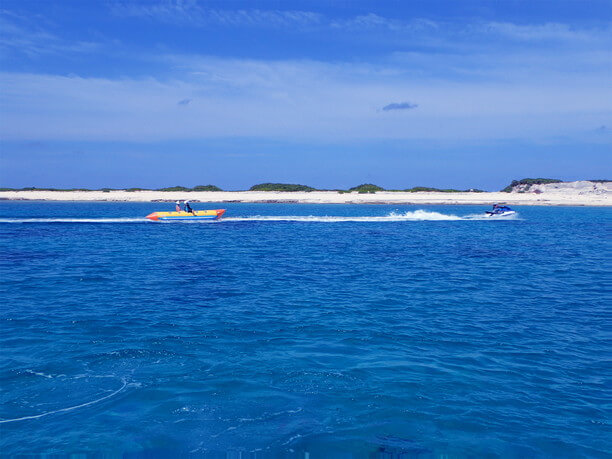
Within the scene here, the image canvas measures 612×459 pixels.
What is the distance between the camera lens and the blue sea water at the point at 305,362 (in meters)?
6.98

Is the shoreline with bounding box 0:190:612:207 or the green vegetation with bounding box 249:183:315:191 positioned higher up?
the green vegetation with bounding box 249:183:315:191

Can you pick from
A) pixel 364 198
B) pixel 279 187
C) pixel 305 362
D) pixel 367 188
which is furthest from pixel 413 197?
pixel 305 362

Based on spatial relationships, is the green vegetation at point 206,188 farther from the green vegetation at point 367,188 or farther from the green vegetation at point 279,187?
the green vegetation at point 367,188

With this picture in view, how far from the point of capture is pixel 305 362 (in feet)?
32.1

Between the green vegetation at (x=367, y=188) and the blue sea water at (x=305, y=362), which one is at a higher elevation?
the green vegetation at (x=367, y=188)

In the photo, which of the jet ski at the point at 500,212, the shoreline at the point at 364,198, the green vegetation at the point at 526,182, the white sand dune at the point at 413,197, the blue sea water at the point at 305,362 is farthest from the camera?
the green vegetation at the point at 526,182

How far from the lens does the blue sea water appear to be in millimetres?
6977

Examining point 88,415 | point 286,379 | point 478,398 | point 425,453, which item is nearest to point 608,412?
point 478,398

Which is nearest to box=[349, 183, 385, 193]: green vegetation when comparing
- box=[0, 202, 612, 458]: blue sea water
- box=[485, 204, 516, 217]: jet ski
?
box=[485, 204, 516, 217]: jet ski

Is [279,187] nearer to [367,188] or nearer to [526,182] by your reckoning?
[367,188]

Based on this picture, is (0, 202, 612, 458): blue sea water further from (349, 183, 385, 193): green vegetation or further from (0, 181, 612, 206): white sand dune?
(349, 183, 385, 193): green vegetation

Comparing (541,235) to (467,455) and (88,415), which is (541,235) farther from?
(88,415)

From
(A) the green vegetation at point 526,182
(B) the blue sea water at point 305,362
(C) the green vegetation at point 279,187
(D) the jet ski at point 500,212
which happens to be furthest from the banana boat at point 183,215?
(A) the green vegetation at point 526,182

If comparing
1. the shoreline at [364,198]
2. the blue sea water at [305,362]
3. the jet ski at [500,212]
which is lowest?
the blue sea water at [305,362]
